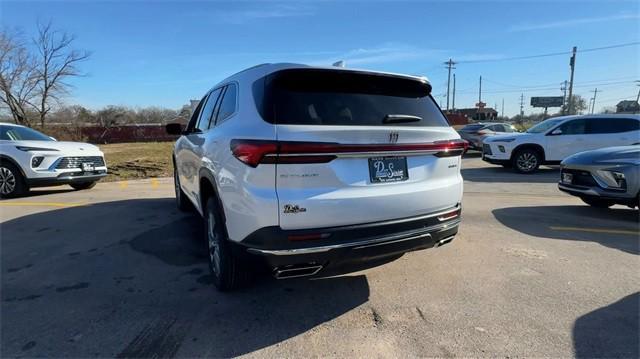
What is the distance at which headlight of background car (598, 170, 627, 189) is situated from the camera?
578cm

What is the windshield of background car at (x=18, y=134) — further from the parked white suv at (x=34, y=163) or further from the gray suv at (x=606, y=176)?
the gray suv at (x=606, y=176)

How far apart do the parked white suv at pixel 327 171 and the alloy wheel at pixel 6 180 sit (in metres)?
6.95

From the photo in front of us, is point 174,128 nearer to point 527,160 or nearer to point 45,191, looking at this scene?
A: point 45,191

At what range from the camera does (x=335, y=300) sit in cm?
339

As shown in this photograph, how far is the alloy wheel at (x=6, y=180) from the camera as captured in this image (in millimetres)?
8133

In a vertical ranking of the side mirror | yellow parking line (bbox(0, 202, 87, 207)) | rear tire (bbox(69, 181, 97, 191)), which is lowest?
yellow parking line (bbox(0, 202, 87, 207))

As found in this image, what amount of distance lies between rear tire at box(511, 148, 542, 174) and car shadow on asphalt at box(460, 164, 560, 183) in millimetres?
204

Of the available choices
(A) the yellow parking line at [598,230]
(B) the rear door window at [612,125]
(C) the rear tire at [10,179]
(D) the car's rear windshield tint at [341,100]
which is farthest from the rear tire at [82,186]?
(B) the rear door window at [612,125]

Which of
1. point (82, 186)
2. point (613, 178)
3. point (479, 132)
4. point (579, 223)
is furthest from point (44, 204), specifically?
point (479, 132)

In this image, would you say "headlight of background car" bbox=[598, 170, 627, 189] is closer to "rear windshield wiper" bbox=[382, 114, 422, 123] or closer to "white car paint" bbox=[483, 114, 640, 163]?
"rear windshield wiper" bbox=[382, 114, 422, 123]

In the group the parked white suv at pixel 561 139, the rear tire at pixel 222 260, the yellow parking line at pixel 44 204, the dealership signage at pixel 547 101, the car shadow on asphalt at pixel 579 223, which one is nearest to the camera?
the rear tire at pixel 222 260

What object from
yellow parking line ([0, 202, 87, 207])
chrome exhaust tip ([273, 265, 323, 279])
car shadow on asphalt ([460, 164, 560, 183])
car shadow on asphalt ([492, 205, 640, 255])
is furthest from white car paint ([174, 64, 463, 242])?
car shadow on asphalt ([460, 164, 560, 183])

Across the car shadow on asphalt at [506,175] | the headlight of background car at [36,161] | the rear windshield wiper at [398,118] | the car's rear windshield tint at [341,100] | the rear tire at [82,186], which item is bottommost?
the car shadow on asphalt at [506,175]

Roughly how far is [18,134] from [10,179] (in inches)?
43.9
